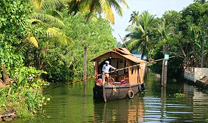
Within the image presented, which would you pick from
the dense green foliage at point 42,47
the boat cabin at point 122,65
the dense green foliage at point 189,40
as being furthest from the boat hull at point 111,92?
the dense green foliage at point 189,40

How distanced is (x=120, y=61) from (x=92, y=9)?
7.99m

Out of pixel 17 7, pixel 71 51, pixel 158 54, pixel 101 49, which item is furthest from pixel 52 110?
pixel 158 54

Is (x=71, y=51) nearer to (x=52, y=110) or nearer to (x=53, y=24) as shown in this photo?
(x=53, y=24)

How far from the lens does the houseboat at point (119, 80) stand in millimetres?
16797

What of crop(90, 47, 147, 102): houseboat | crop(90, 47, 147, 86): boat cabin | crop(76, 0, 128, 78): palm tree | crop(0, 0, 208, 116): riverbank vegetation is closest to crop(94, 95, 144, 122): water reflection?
crop(90, 47, 147, 102): houseboat

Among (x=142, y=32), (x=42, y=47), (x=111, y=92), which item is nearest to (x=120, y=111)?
(x=111, y=92)

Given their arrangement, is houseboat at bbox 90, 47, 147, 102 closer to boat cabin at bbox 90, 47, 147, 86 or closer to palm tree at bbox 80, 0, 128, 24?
boat cabin at bbox 90, 47, 147, 86

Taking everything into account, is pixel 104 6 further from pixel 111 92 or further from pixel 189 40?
pixel 111 92

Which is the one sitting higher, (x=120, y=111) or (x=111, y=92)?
(x=111, y=92)

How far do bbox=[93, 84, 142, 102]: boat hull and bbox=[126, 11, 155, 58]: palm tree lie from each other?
29.5 meters

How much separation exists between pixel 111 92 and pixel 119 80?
9.85ft

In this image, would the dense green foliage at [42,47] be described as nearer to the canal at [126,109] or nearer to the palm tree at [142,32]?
the canal at [126,109]

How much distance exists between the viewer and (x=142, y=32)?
4788 cm

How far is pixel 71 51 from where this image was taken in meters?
26.6
